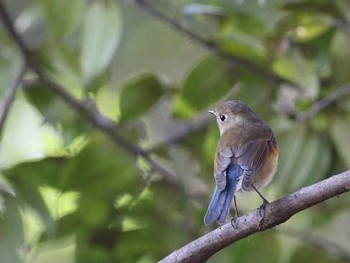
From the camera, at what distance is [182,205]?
112 inches

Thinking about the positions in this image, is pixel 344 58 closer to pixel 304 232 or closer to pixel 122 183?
pixel 304 232

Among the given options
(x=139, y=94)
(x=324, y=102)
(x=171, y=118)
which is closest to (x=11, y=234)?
(x=139, y=94)

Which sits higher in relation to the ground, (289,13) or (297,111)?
(289,13)

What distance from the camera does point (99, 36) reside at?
2.66m

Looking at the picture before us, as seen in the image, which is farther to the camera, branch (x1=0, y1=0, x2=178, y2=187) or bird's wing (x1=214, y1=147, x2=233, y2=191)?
branch (x1=0, y1=0, x2=178, y2=187)

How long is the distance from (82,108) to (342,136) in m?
0.69

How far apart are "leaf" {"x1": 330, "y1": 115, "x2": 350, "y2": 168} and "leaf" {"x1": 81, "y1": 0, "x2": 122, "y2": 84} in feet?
2.00

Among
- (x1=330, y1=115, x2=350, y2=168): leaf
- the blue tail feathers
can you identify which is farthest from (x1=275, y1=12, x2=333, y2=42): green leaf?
the blue tail feathers

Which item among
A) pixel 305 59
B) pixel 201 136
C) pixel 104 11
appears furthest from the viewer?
pixel 201 136

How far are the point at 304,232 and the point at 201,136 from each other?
1.36 feet

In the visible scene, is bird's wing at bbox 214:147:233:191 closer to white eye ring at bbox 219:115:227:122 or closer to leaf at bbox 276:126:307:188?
white eye ring at bbox 219:115:227:122

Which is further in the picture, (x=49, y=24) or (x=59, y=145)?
(x=59, y=145)

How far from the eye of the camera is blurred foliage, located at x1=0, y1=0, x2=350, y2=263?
8.86ft

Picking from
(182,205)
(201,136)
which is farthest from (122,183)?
(201,136)
